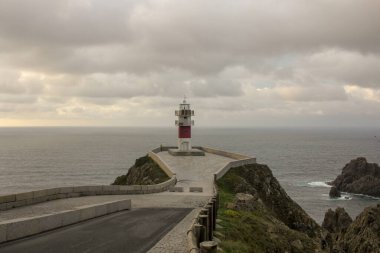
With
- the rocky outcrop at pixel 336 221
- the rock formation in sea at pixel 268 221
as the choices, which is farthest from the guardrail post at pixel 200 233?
the rocky outcrop at pixel 336 221

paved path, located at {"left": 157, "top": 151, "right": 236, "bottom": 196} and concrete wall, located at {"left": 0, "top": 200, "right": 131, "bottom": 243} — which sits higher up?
concrete wall, located at {"left": 0, "top": 200, "right": 131, "bottom": 243}

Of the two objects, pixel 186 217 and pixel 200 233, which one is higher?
pixel 200 233

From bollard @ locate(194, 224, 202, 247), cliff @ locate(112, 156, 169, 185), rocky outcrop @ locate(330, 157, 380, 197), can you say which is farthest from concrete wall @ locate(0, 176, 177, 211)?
rocky outcrop @ locate(330, 157, 380, 197)

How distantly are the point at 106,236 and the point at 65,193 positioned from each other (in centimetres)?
1032

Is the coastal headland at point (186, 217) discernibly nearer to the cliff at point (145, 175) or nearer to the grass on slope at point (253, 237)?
the grass on slope at point (253, 237)

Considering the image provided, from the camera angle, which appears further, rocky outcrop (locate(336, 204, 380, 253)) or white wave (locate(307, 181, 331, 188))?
white wave (locate(307, 181, 331, 188))

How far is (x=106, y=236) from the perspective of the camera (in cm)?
1534

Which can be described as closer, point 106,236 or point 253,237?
point 106,236

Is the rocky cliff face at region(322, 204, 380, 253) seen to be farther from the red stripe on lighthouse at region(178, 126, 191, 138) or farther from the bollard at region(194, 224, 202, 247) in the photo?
the red stripe on lighthouse at region(178, 126, 191, 138)

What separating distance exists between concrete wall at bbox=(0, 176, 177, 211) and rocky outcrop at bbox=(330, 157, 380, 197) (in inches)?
2378

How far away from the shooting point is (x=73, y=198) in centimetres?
2483

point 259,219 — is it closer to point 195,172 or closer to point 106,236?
point 106,236

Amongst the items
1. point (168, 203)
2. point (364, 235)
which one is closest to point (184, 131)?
point (364, 235)

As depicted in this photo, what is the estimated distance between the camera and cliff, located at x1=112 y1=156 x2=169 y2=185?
44562 mm
